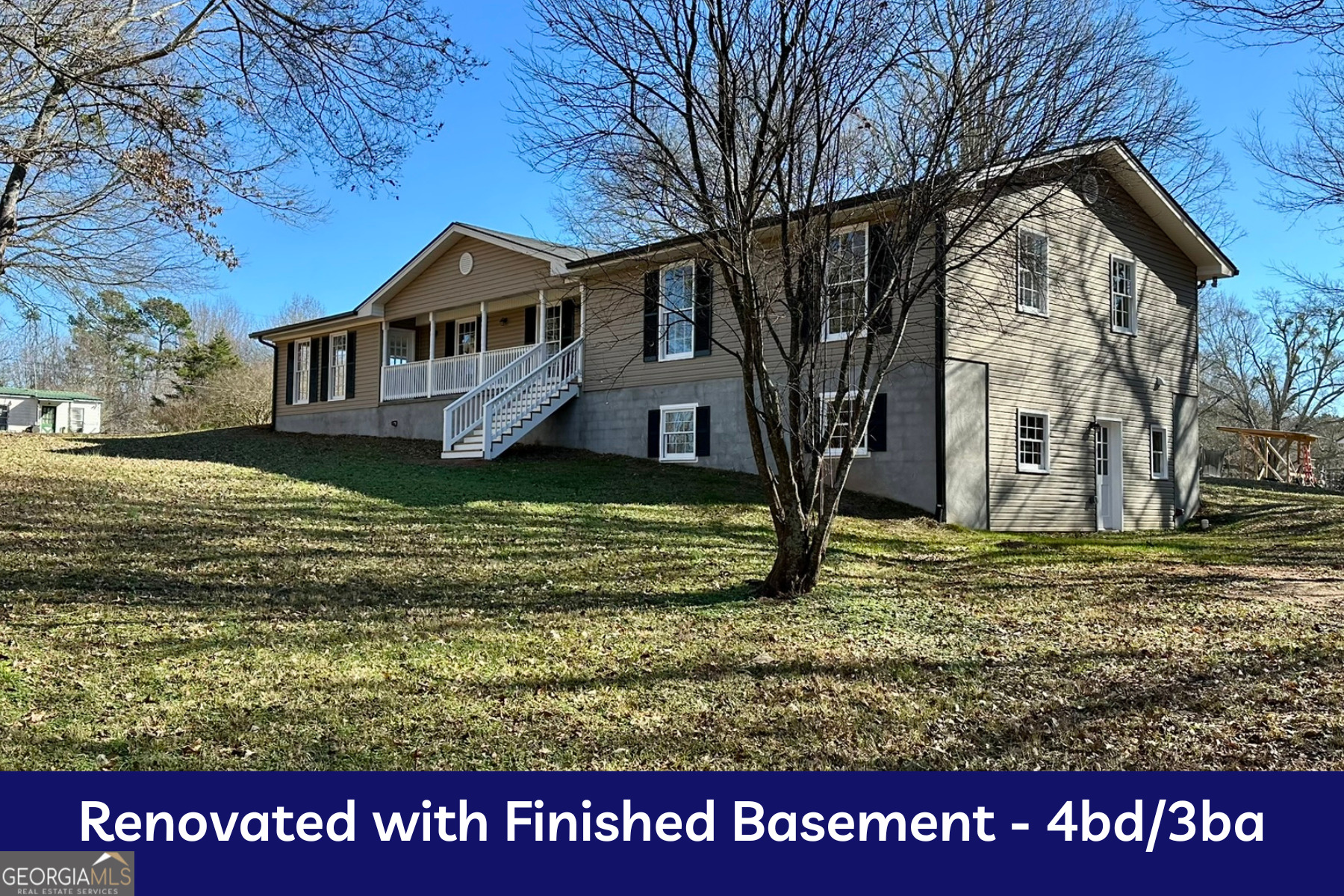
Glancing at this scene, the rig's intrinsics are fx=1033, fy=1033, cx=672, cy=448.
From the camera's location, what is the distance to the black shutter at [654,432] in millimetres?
Result: 19406

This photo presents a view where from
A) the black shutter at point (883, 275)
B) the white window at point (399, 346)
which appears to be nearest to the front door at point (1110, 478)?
the black shutter at point (883, 275)

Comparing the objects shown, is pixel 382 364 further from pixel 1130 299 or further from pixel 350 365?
pixel 1130 299

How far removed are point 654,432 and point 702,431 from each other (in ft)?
4.06

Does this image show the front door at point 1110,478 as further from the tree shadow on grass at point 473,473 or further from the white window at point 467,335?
the white window at point 467,335

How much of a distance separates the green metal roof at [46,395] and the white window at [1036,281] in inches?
1567

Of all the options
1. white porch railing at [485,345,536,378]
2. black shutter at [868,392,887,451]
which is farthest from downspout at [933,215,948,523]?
white porch railing at [485,345,536,378]

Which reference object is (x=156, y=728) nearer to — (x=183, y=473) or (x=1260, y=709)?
(x=1260, y=709)

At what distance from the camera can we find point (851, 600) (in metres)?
9.09

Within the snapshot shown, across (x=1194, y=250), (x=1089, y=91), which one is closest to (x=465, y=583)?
(x=1089, y=91)

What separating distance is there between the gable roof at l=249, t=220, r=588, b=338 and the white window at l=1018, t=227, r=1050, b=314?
8.11 metres

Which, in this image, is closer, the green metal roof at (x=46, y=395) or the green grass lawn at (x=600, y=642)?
the green grass lawn at (x=600, y=642)

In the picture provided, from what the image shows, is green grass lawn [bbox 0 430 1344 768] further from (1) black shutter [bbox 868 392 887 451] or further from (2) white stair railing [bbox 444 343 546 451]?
(2) white stair railing [bbox 444 343 546 451]

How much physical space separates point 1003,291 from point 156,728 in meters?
13.7

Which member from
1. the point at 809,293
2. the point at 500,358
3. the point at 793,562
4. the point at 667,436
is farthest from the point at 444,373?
the point at 793,562
